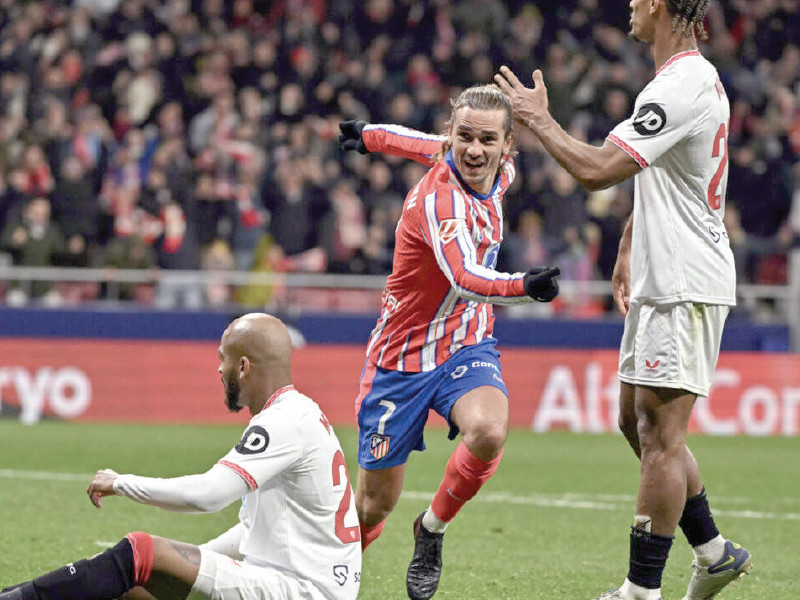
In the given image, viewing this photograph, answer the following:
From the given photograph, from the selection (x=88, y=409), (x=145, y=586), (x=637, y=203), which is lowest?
(x=88, y=409)

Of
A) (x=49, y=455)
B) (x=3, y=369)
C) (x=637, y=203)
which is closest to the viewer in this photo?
(x=637, y=203)

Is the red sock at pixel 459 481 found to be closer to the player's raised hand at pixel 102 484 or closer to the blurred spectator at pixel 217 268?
the player's raised hand at pixel 102 484

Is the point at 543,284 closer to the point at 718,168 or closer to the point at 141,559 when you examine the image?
the point at 718,168

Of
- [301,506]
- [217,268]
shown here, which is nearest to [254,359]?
[301,506]

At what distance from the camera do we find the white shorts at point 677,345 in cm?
520

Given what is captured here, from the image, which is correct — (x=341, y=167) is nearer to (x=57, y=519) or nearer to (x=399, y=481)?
(x=57, y=519)

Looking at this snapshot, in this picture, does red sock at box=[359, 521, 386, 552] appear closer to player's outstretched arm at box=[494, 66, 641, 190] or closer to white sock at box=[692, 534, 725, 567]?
white sock at box=[692, 534, 725, 567]

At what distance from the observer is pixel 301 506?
14.2ft

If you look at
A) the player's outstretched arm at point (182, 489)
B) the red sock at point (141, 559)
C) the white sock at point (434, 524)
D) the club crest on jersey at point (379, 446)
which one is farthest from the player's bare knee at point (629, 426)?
the red sock at point (141, 559)

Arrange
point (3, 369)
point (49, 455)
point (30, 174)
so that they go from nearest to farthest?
point (49, 455) → point (3, 369) → point (30, 174)

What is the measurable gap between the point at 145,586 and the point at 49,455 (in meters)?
7.33

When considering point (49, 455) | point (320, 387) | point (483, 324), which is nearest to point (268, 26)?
point (320, 387)

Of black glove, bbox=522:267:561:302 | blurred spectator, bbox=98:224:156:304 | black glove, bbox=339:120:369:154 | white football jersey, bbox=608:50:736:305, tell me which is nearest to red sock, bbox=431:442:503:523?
white football jersey, bbox=608:50:736:305

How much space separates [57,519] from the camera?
7.89 meters
